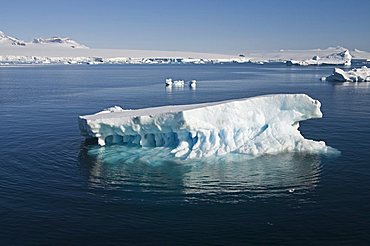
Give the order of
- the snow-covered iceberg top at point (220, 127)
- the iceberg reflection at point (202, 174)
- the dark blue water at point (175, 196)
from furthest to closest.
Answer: the snow-covered iceberg top at point (220, 127) < the iceberg reflection at point (202, 174) < the dark blue water at point (175, 196)

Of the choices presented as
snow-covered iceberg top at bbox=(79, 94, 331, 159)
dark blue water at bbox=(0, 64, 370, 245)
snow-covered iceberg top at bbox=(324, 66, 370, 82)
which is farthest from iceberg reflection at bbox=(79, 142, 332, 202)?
snow-covered iceberg top at bbox=(324, 66, 370, 82)

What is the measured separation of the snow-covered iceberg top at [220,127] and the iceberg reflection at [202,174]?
91 cm

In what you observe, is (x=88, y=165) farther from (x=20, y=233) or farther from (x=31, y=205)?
(x=20, y=233)

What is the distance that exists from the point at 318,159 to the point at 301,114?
4.17 metres

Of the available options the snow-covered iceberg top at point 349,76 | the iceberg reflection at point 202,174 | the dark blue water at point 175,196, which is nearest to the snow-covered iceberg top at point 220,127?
the iceberg reflection at point 202,174

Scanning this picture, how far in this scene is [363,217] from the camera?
1873cm

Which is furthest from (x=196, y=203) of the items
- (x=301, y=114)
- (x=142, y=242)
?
(x=301, y=114)

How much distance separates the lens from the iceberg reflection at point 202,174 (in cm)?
2189

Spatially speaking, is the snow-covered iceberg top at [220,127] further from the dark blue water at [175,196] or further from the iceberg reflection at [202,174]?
the dark blue water at [175,196]

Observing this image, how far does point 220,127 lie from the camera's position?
28.2 metres

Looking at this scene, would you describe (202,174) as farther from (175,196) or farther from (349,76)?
(349,76)

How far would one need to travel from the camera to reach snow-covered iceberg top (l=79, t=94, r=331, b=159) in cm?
2772

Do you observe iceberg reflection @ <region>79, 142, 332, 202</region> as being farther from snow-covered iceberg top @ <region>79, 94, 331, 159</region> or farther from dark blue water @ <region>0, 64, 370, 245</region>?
snow-covered iceberg top @ <region>79, 94, 331, 159</region>

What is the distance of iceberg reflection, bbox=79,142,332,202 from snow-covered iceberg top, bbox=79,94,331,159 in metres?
0.91
